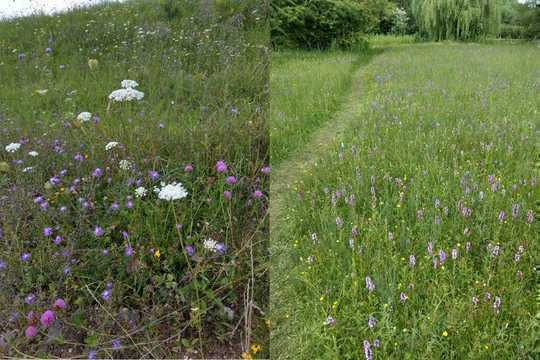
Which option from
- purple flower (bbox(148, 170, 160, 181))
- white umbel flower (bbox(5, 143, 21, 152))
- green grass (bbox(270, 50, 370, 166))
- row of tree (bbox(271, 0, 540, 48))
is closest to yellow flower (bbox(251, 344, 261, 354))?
purple flower (bbox(148, 170, 160, 181))

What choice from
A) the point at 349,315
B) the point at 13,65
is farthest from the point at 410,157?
the point at 13,65

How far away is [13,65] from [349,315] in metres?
2.75

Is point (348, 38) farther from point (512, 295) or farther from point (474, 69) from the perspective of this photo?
point (512, 295)

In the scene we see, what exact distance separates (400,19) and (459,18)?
7.44m

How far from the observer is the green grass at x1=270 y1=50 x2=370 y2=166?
3.73 m

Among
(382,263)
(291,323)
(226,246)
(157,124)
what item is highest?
(157,124)

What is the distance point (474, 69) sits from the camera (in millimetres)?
5602

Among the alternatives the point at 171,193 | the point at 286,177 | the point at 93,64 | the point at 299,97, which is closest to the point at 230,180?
the point at 171,193

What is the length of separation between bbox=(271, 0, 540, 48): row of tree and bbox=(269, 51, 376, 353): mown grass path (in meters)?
1.76

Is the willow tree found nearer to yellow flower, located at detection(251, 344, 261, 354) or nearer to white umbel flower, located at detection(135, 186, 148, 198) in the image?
white umbel flower, located at detection(135, 186, 148, 198)

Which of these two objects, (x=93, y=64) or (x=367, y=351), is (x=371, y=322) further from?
(x=93, y=64)

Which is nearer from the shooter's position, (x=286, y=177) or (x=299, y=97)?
(x=286, y=177)

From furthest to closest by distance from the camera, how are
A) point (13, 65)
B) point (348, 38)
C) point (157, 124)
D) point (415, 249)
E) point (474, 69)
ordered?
point (348, 38) → point (474, 69) → point (13, 65) → point (157, 124) → point (415, 249)

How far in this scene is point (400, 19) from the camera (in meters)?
13.8
